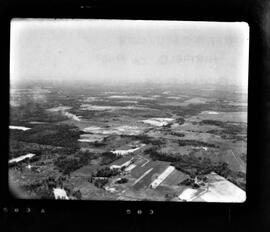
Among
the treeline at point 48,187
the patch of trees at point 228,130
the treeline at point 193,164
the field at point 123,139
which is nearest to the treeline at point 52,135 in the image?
the field at point 123,139

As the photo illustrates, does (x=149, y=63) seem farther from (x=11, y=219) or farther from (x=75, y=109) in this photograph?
(x=11, y=219)

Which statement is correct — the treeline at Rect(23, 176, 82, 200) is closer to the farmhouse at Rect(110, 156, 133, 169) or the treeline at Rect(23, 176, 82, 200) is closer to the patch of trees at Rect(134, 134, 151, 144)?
the farmhouse at Rect(110, 156, 133, 169)

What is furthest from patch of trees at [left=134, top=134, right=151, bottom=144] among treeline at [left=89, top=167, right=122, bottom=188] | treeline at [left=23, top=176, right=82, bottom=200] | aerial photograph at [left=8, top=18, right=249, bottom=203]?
treeline at [left=23, top=176, right=82, bottom=200]

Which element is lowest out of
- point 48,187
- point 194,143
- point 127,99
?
point 48,187

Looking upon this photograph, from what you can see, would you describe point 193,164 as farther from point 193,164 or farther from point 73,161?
point 73,161

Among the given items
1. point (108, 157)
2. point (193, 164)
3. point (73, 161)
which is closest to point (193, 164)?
point (193, 164)

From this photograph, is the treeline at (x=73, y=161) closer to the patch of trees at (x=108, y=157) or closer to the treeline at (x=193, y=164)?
the patch of trees at (x=108, y=157)

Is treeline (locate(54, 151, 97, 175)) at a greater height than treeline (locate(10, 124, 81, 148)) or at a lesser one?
lesser

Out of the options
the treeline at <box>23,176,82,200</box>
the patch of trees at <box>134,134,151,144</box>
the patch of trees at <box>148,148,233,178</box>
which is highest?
the patch of trees at <box>134,134,151,144</box>

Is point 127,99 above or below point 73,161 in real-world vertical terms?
above
